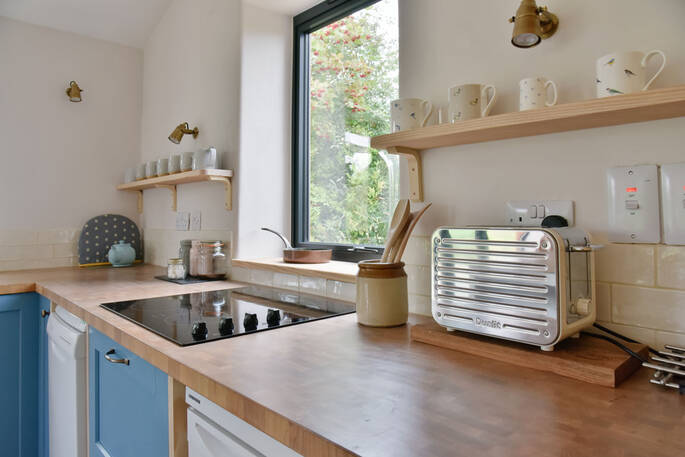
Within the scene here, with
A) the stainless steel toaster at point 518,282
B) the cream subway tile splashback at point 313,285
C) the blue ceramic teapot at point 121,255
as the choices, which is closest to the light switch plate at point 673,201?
the stainless steel toaster at point 518,282

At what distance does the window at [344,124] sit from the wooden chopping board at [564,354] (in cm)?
77

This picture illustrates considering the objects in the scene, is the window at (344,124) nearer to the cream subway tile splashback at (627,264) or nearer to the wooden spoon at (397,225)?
the wooden spoon at (397,225)

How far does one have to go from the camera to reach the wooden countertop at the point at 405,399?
0.57m

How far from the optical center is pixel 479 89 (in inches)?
43.4

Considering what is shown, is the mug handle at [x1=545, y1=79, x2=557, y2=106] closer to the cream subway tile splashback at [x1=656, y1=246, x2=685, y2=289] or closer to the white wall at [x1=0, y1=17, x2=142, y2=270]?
the cream subway tile splashback at [x1=656, y1=246, x2=685, y2=289]

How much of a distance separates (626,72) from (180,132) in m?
2.06

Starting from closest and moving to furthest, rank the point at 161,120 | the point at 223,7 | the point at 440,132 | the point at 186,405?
the point at 186,405 → the point at 440,132 → the point at 223,7 → the point at 161,120

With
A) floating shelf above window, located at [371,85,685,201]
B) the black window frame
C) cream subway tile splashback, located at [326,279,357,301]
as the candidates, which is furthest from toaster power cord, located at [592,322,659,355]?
the black window frame

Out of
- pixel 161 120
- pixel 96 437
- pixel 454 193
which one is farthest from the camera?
pixel 161 120

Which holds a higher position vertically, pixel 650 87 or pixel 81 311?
pixel 650 87

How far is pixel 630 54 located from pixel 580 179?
0.27m

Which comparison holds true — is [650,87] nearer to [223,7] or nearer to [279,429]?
[279,429]

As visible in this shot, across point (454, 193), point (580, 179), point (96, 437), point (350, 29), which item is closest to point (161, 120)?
point (350, 29)

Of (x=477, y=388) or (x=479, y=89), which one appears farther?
(x=479, y=89)
